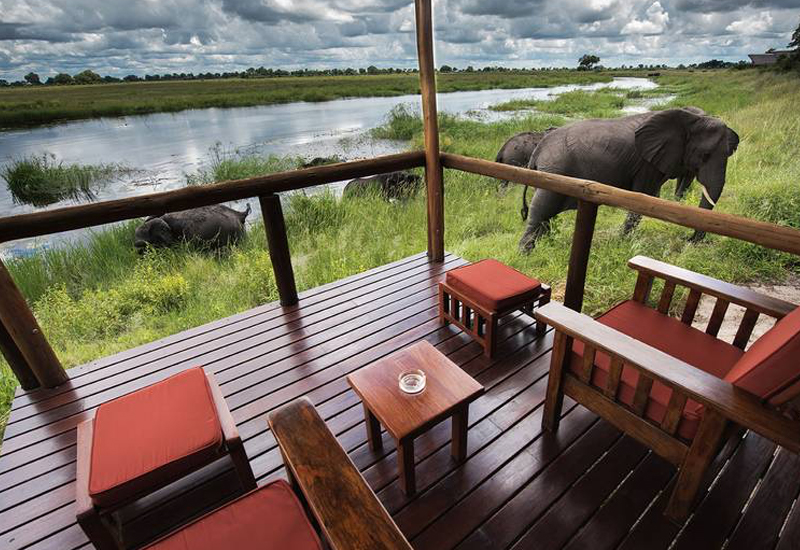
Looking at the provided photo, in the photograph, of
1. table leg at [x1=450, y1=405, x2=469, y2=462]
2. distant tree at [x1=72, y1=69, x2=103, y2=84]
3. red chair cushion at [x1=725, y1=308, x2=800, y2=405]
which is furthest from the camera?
distant tree at [x1=72, y1=69, x2=103, y2=84]

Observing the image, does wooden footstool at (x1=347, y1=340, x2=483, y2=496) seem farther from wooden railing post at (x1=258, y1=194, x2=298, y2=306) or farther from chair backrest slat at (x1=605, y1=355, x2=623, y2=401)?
wooden railing post at (x1=258, y1=194, x2=298, y2=306)

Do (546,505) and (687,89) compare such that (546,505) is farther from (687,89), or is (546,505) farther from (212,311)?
(687,89)

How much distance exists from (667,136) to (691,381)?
3.59 metres

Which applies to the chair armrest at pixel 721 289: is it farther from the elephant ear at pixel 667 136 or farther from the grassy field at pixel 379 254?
the elephant ear at pixel 667 136

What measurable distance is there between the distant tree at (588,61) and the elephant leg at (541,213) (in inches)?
57.9

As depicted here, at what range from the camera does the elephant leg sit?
4391 mm

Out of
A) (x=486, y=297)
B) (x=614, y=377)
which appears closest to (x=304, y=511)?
(x=614, y=377)

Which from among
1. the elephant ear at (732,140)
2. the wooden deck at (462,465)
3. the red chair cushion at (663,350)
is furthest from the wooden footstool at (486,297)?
the elephant ear at (732,140)

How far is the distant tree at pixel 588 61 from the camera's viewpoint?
13.9 ft

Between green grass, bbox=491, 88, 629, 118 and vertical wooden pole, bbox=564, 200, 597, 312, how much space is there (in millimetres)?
3796

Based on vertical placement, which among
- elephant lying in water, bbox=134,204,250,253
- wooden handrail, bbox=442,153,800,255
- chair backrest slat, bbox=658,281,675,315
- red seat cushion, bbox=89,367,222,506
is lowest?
elephant lying in water, bbox=134,204,250,253

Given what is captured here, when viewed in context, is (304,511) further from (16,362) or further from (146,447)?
(16,362)

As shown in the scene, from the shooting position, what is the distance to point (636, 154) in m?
4.28

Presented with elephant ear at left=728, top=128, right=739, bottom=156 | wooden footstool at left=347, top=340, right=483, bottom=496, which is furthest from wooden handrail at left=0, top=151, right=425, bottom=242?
elephant ear at left=728, top=128, right=739, bottom=156
